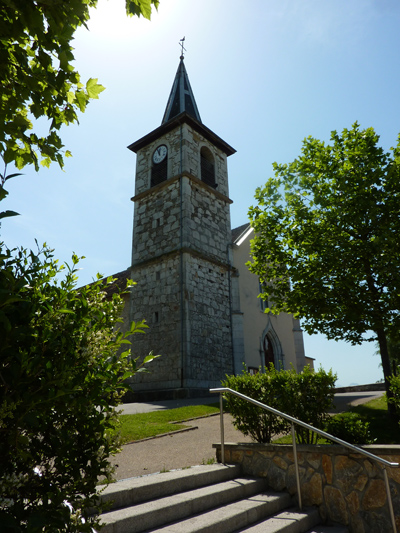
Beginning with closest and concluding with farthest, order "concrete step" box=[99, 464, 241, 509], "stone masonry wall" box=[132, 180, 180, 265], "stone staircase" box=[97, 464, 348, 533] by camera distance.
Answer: "stone staircase" box=[97, 464, 348, 533], "concrete step" box=[99, 464, 241, 509], "stone masonry wall" box=[132, 180, 180, 265]

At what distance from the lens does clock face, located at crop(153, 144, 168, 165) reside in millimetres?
19531

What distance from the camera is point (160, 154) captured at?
19.8 m

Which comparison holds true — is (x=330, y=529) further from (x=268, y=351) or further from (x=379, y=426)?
(x=268, y=351)

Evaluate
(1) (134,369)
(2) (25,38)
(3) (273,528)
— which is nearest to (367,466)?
(3) (273,528)

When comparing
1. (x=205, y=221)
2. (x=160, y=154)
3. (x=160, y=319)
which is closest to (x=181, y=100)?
(x=160, y=154)

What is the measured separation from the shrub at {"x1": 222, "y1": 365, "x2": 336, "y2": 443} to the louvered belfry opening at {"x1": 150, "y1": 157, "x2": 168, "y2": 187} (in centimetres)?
1472

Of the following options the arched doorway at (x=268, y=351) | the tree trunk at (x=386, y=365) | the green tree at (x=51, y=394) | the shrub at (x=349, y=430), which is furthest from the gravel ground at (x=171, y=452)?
the arched doorway at (x=268, y=351)

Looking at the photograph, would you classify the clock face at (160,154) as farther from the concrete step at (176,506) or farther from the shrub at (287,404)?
the concrete step at (176,506)

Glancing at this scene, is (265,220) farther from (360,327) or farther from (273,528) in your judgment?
(273,528)

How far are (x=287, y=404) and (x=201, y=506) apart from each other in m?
2.20

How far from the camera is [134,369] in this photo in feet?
7.64

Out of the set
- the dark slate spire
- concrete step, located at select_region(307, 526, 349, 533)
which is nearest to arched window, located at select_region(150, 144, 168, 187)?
the dark slate spire

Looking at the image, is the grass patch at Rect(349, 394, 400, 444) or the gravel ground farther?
the grass patch at Rect(349, 394, 400, 444)

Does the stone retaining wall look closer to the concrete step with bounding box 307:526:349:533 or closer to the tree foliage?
the concrete step with bounding box 307:526:349:533
